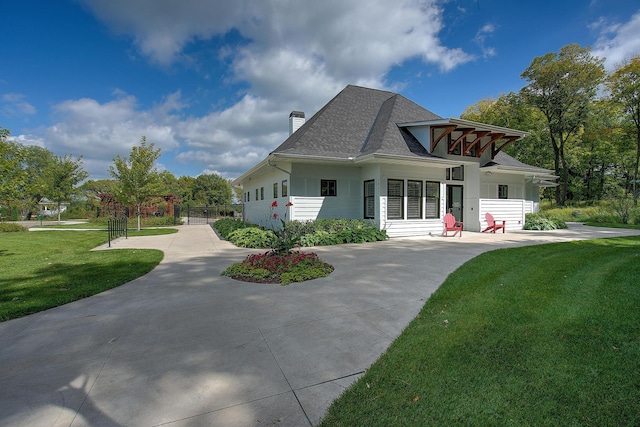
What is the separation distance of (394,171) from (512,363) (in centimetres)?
935

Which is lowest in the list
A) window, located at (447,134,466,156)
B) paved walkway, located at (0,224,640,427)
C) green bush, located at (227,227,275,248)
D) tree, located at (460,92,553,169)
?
paved walkway, located at (0,224,640,427)

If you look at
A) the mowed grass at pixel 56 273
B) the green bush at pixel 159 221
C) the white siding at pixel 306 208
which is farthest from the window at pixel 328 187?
the green bush at pixel 159 221

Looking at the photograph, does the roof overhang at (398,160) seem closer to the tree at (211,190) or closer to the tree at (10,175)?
the tree at (10,175)

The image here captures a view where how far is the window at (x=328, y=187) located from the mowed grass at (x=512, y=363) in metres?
7.71

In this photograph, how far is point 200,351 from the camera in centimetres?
271

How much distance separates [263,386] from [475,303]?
289cm

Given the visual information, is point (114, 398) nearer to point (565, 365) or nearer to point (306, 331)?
point (306, 331)

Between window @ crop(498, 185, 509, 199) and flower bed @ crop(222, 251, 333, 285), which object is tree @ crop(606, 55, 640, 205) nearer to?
window @ crop(498, 185, 509, 199)

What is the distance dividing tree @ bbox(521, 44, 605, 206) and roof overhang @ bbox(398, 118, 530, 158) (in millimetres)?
16782

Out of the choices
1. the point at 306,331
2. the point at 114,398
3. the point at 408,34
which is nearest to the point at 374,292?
the point at 306,331

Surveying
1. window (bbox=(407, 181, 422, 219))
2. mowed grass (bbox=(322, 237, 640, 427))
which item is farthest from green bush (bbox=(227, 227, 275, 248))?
mowed grass (bbox=(322, 237, 640, 427))

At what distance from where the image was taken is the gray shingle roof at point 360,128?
36.7ft

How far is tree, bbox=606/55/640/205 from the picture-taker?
22681mm

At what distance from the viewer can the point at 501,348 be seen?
8.45 feet
